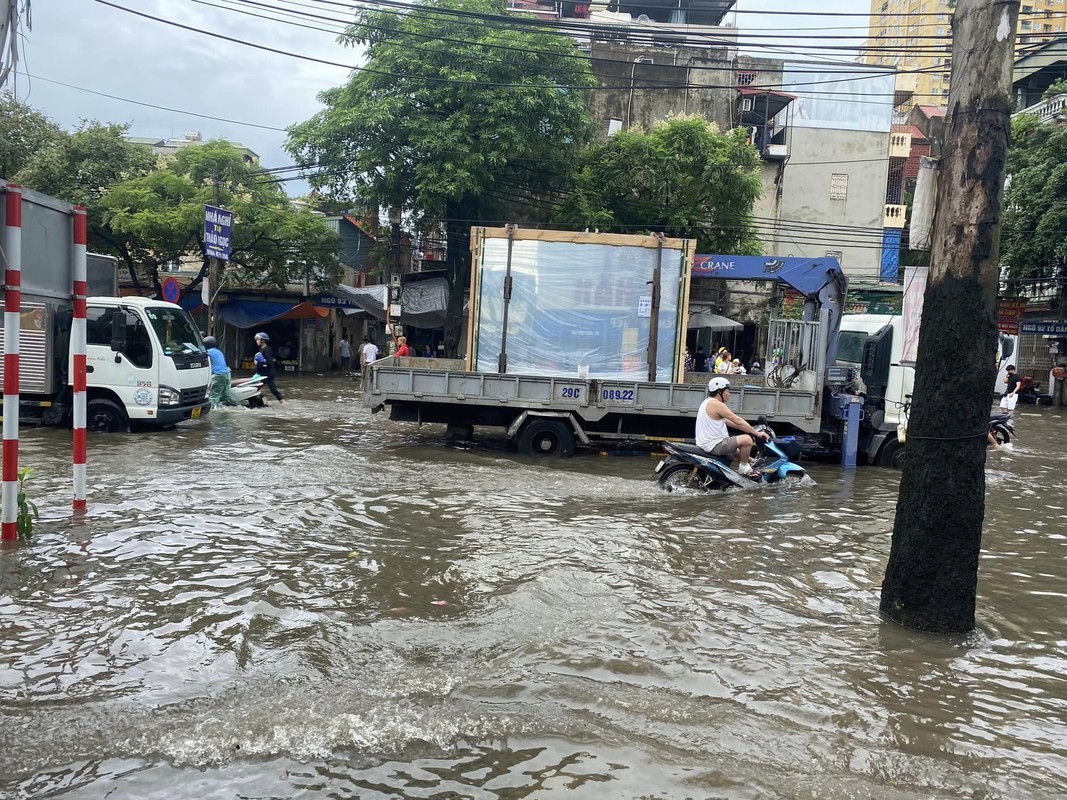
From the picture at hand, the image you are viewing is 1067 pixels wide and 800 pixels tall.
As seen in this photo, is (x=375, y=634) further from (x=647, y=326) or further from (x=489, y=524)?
(x=647, y=326)

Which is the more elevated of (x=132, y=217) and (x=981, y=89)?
(x=132, y=217)

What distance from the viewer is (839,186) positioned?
35281 millimetres

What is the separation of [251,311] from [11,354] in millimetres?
26660

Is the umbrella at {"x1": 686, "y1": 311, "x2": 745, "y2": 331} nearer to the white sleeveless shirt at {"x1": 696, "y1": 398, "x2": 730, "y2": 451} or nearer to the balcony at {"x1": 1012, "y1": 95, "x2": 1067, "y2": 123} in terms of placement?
the balcony at {"x1": 1012, "y1": 95, "x2": 1067, "y2": 123}

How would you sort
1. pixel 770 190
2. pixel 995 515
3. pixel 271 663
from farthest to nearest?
pixel 770 190 → pixel 995 515 → pixel 271 663

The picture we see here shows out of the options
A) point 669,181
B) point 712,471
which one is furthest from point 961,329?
point 669,181

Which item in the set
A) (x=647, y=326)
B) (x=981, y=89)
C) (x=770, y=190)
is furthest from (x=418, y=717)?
(x=770, y=190)

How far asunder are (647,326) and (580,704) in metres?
9.66

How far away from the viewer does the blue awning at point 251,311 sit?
31.1 meters

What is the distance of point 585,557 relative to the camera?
6.77 meters

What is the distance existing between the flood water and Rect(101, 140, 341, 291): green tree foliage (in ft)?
60.4

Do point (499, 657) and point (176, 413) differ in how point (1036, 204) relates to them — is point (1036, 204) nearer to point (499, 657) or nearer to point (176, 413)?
point (176, 413)

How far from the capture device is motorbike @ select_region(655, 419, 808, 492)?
9727 millimetres

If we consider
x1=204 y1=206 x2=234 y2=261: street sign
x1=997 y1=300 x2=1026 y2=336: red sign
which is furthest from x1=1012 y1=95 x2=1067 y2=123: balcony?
x1=204 y1=206 x2=234 y2=261: street sign
